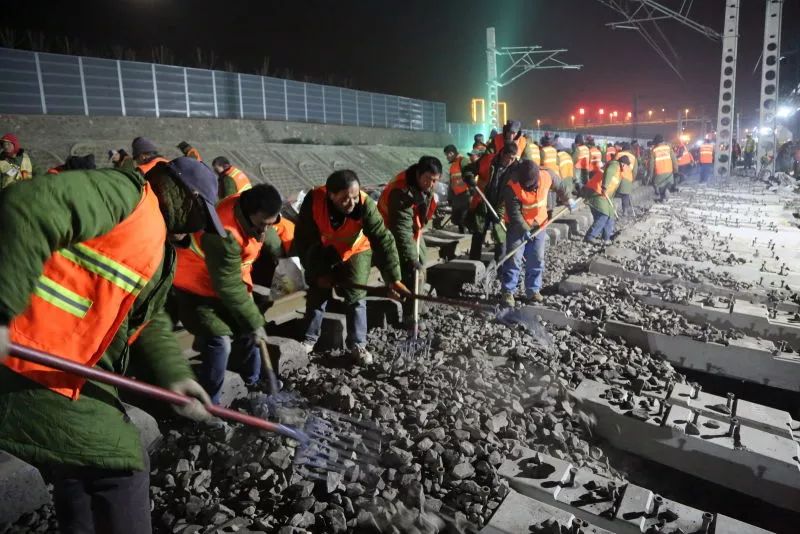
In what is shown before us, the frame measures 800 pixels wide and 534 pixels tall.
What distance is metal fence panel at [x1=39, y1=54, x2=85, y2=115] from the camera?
12148 mm

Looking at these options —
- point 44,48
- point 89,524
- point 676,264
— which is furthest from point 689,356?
point 44,48

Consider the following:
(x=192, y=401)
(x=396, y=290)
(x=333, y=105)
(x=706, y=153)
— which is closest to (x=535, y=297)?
(x=396, y=290)

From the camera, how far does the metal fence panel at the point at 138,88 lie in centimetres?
1393

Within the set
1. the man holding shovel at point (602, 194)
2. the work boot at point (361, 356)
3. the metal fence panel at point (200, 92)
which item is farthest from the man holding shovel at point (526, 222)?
the metal fence panel at point (200, 92)

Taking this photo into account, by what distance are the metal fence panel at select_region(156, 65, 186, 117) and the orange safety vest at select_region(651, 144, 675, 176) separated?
1377 centimetres

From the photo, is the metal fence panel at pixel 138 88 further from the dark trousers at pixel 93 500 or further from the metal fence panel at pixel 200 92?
the dark trousers at pixel 93 500

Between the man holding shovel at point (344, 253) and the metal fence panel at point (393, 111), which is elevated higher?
the metal fence panel at point (393, 111)

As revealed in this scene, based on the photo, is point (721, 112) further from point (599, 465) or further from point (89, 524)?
point (89, 524)

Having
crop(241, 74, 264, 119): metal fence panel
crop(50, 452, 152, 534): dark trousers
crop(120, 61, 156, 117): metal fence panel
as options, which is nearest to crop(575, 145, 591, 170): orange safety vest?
crop(241, 74, 264, 119): metal fence panel

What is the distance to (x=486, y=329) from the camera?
539 centimetres

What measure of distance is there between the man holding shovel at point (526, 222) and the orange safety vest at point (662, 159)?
915cm

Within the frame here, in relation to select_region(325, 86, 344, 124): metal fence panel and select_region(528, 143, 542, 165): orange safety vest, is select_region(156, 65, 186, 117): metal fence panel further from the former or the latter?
select_region(528, 143, 542, 165): orange safety vest

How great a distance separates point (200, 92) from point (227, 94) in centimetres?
103

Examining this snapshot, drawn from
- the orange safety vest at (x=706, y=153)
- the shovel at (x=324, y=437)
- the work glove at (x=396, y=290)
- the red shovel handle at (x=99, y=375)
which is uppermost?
the orange safety vest at (x=706, y=153)
